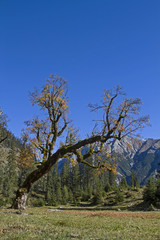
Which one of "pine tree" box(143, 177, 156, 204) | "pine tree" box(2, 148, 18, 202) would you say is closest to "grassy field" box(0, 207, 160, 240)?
"pine tree" box(143, 177, 156, 204)

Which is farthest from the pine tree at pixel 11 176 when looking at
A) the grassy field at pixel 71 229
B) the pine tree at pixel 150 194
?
the grassy field at pixel 71 229

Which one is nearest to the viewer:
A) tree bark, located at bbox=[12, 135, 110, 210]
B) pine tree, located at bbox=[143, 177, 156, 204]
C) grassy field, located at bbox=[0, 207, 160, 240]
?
grassy field, located at bbox=[0, 207, 160, 240]

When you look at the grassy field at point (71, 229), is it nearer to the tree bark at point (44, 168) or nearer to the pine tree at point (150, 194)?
the tree bark at point (44, 168)

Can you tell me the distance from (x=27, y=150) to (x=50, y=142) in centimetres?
265

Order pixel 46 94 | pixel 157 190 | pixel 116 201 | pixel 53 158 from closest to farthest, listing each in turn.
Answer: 1. pixel 53 158
2. pixel 46 94
3. pixel 157 190
4. pixel 116 201

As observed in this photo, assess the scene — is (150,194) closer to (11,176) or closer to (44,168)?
(44,168)

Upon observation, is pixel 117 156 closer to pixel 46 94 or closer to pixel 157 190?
pixel 46 94

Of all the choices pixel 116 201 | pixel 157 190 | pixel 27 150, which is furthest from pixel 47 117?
pixel 116 201

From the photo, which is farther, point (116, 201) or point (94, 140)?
point (116, 201)

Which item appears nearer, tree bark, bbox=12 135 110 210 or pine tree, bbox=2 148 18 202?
tree bark, bbox=12 135 110 210

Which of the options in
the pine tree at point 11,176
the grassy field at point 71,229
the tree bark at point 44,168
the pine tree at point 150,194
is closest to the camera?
the grassy field at point 71,229

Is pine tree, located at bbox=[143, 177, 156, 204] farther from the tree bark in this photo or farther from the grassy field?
the grassy field

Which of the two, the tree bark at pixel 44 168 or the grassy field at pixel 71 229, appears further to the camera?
Answer: the tree bark at pixel 44 168

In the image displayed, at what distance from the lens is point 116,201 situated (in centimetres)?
6384
